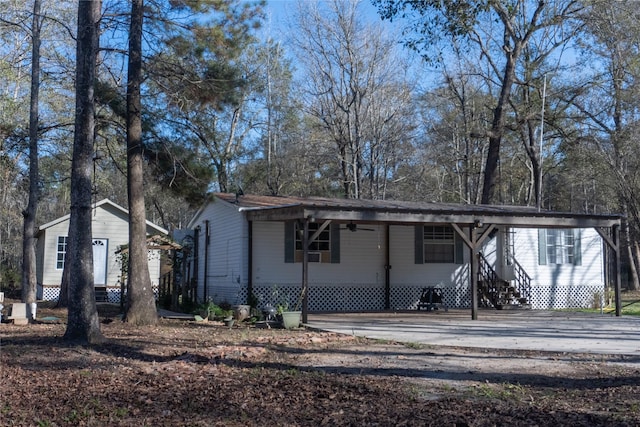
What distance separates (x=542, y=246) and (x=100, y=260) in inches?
631

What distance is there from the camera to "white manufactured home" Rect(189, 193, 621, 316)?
607 inches

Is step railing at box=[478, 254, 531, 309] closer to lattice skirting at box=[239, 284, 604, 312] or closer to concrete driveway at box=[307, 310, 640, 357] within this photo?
lattice skirting at box=[239, 284, 604, 312]

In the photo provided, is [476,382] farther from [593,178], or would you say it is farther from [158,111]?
[593,178]

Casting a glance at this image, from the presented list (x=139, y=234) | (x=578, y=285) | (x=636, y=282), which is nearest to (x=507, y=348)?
(x=139, y=234)

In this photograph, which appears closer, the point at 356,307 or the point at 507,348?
the point at 507,348

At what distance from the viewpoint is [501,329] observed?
13.0m

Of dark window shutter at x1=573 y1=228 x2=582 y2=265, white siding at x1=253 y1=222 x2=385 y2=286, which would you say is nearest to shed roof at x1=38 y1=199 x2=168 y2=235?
white siding at x1=253 y1=222 x2=385 y2=286

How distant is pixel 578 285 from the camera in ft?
68.5

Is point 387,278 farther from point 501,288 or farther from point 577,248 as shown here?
point 577,248

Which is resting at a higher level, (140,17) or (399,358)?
(140,17)

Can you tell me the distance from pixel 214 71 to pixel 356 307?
806 centimetres

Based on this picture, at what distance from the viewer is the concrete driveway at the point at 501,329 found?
34.8 feet

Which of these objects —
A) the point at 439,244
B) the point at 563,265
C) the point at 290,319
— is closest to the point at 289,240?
the point at 290,319

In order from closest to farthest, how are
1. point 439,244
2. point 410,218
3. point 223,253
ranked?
point 410,218, point 223,253, point 439,244
